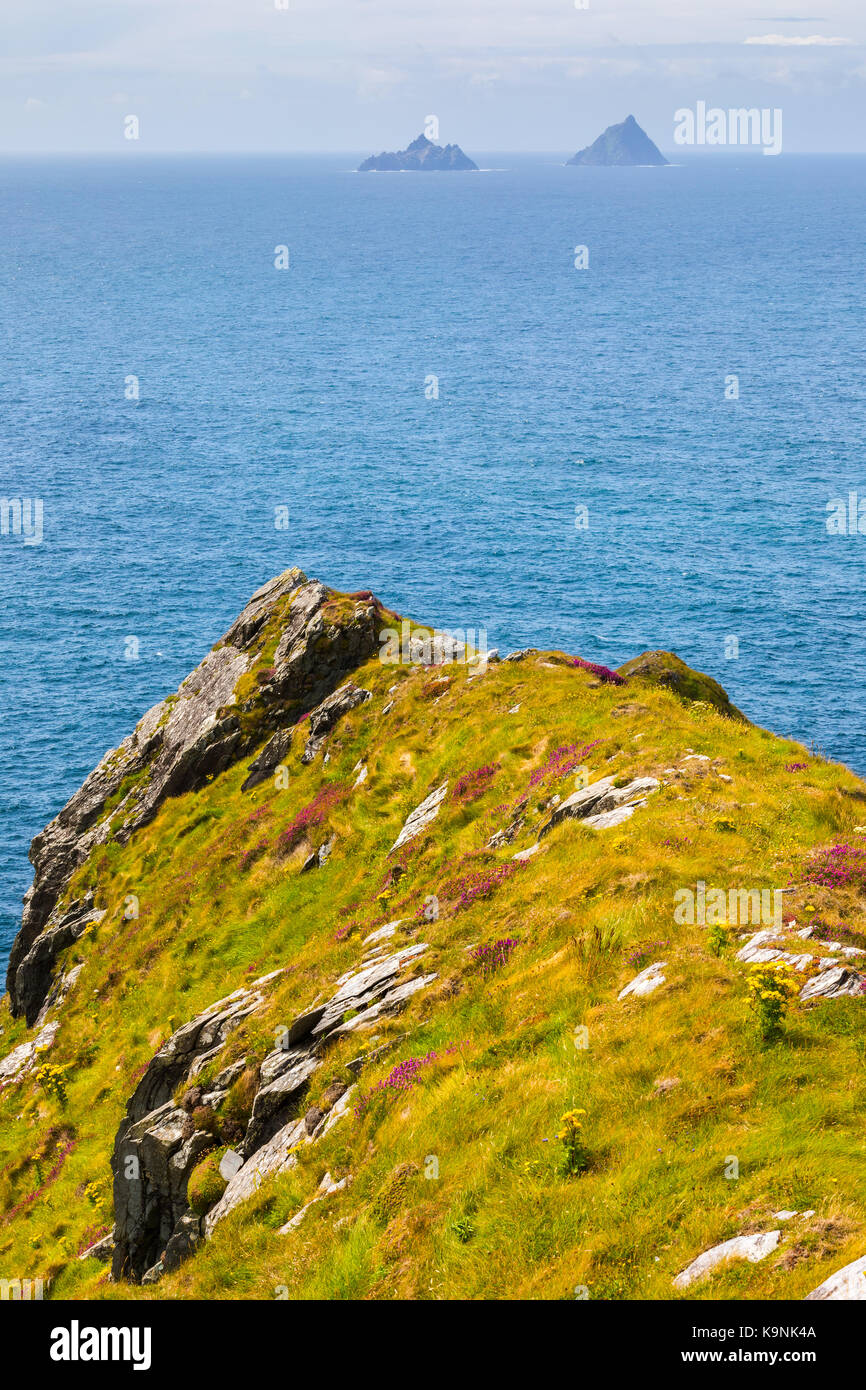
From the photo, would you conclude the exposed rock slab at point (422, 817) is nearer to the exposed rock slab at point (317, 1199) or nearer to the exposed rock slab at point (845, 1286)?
the exposed rock slab at point (317, 1199)

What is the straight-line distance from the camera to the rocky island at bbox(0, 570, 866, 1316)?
48.8 feet

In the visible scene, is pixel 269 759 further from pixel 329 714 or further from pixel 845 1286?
pixel 845 1286

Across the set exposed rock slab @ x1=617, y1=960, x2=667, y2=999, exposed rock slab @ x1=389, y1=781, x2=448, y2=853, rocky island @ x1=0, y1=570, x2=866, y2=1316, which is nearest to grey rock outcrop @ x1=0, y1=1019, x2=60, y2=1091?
rocky island @ x1=0, y1=570, x2=866, y2=1316

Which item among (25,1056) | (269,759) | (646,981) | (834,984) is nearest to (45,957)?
(25,1056)

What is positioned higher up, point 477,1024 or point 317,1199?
point 477,1024

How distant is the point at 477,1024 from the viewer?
20.2 meters

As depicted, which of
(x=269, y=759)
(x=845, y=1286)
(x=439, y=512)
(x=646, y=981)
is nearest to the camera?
(x=845, y=1286)

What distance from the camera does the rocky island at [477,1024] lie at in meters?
14.9

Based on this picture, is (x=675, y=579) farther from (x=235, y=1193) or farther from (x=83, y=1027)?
(x=235, y=1193)

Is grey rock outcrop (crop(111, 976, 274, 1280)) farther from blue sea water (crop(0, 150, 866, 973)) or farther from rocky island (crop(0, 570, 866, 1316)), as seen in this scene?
blue sea water (crop(0, 150, 866, 973))

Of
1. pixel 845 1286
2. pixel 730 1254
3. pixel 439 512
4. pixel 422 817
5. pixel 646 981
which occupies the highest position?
pixel 845 1286

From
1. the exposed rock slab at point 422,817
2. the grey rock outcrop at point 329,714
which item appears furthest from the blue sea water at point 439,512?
the exposed rock slab at point 422,817
